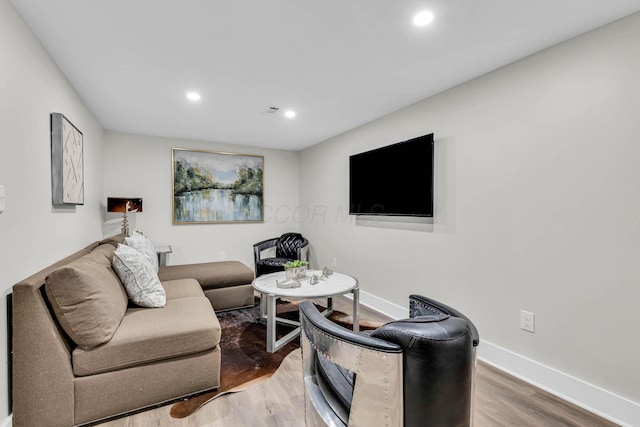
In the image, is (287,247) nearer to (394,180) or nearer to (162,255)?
(162,255)

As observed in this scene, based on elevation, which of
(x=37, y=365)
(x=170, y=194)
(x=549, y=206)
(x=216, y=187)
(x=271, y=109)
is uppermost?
(x=271, y=109)

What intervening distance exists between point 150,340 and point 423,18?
7.96ft

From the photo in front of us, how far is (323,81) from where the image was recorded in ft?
8.29

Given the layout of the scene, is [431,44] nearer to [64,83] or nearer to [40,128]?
[40,128]

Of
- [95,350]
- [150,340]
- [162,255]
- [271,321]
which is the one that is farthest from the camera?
[162,255]

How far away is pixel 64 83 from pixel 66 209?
98cm

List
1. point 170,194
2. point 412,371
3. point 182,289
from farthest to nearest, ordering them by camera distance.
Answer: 1. point 170,194
2. point 182,289
3. point 412,371

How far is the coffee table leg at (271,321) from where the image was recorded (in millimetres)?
2418

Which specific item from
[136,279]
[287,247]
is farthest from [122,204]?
[287,247]

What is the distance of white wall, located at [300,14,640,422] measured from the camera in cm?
170

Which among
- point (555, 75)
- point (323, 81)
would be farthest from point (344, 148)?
point (555, 75)

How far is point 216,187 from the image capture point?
4.72 meters

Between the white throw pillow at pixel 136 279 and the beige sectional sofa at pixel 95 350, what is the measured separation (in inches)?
2.6

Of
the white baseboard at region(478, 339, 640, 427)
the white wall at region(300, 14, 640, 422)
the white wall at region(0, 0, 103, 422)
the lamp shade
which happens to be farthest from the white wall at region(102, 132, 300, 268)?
the white baseboard at region(478, 339, 640, 427)
